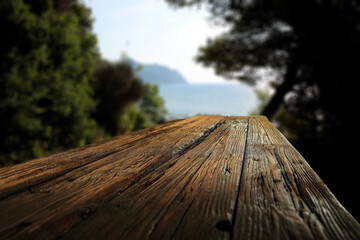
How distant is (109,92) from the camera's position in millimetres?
11023

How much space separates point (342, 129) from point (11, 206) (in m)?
8.10

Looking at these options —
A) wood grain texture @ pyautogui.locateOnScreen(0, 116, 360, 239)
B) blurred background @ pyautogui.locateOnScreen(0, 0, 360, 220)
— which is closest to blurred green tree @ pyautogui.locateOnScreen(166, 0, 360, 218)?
blurred background @ pyautogui.locateOnScreen(0, 0, 360, 220)

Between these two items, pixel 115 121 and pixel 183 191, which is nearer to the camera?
pixel 183 191

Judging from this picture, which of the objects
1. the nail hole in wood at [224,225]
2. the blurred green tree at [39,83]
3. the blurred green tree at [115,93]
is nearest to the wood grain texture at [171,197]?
the nail hole in wood at [224,225]

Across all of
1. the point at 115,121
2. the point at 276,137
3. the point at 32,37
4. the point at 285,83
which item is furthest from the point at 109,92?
the point at 276,137

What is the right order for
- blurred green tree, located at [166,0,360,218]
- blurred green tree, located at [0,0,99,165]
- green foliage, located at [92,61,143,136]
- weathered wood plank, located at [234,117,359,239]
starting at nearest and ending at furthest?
weathered wood plank, located at [234,117,359,239] → blurred green tree, located at [0,0,99,165] → blurred green tree, located at [166,0,360,218] → green foliage, located at [92,61,143,136]

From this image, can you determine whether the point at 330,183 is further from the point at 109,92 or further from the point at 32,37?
the point at 109,92

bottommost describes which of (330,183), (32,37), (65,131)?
(330,183)

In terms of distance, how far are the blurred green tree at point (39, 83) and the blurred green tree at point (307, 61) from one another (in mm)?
4538

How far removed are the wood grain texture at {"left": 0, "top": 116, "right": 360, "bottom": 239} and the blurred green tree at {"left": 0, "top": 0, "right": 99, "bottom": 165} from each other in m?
5.43

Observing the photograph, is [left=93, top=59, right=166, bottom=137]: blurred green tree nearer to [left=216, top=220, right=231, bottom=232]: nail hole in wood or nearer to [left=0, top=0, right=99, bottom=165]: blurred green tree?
[left=0, top=0, right=99, bottom=165]: blurred green tree

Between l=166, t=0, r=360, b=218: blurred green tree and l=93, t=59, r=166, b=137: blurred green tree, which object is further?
l=93, t=59, r=166, b=137: blurred green tree

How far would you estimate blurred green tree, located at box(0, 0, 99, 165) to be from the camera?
17.6 feet

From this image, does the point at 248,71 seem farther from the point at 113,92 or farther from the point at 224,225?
the point at 224,225
